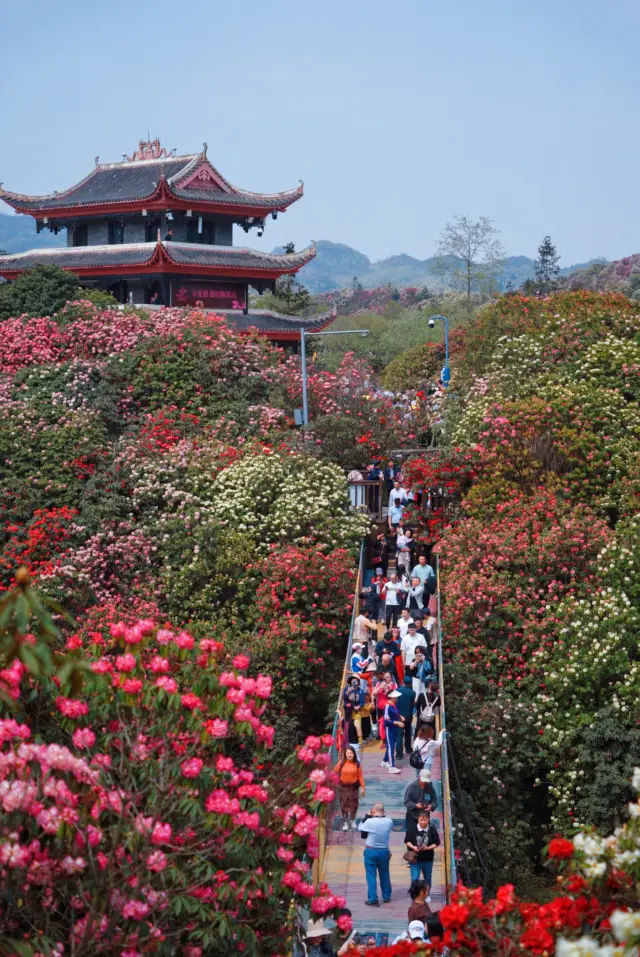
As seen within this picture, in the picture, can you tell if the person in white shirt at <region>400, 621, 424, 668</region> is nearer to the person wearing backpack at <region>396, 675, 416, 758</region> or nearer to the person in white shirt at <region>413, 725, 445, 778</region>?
the person wearing backpack at <region>396, 675, 416, 758</region>

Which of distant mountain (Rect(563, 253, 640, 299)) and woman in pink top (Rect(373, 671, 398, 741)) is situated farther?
distant mountain (Rect(563, 253, 640, 299))

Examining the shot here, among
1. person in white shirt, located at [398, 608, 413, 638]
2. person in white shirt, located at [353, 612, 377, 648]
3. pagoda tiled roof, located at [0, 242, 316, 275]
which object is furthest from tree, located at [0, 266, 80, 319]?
person in white shirt, located at [398, 608, 413, 638]

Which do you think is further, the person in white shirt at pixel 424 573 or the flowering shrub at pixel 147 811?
the person in white shirt at pixel 424 573

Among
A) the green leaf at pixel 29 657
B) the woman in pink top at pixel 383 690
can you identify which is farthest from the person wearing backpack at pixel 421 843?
the green leaf at pixel 29 657

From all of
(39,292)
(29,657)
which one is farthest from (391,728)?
(39,292)

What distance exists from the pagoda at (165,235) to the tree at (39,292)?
2669 millimetres

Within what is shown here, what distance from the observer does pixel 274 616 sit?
26906 mm

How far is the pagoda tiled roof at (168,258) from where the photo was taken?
44.5 m

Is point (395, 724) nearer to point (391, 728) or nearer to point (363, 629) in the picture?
point (391, 728)

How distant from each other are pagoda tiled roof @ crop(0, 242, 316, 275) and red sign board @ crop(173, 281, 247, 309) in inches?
44.6

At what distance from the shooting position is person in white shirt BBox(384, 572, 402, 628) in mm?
23562

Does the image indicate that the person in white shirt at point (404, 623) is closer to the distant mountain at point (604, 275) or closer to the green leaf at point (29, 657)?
the green leaf at point (29, 657)

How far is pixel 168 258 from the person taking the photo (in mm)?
43781

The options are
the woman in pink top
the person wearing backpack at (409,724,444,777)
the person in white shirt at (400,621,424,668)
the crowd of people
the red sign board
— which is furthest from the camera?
the red sign board
